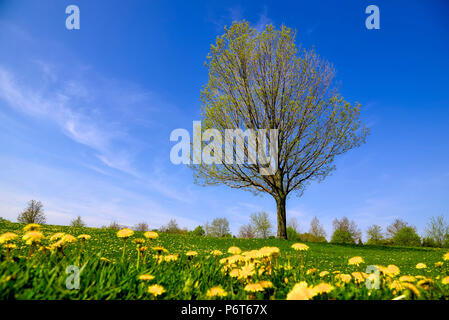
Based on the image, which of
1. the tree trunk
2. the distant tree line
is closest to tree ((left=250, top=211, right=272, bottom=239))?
the distant tree line

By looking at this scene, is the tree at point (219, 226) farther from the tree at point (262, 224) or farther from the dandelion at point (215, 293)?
→ the dandelion at point (215, 293)

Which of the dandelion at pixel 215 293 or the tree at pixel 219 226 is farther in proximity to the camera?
the tree at pixel 219 226

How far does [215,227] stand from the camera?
51.0m

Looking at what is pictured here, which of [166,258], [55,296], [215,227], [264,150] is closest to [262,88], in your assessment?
[264,150]

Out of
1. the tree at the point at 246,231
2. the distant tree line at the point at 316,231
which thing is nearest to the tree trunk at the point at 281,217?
the distant tree line at the point at 316,231

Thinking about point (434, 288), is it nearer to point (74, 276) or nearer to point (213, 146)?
point (74, 276)

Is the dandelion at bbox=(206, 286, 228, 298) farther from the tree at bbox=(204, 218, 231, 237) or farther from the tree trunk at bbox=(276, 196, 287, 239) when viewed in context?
the tree at bbox=(204, 218, 231, 237)

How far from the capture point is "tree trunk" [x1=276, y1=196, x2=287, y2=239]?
17.2 metres

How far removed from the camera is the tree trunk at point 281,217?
17219 millimetres

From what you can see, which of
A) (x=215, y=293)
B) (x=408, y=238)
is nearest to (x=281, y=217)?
(x=215, y=293)

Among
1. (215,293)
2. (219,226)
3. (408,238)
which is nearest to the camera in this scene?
(215,293)

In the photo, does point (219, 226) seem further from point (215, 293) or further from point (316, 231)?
point (215, 293)

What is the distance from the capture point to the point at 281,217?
688 inches
